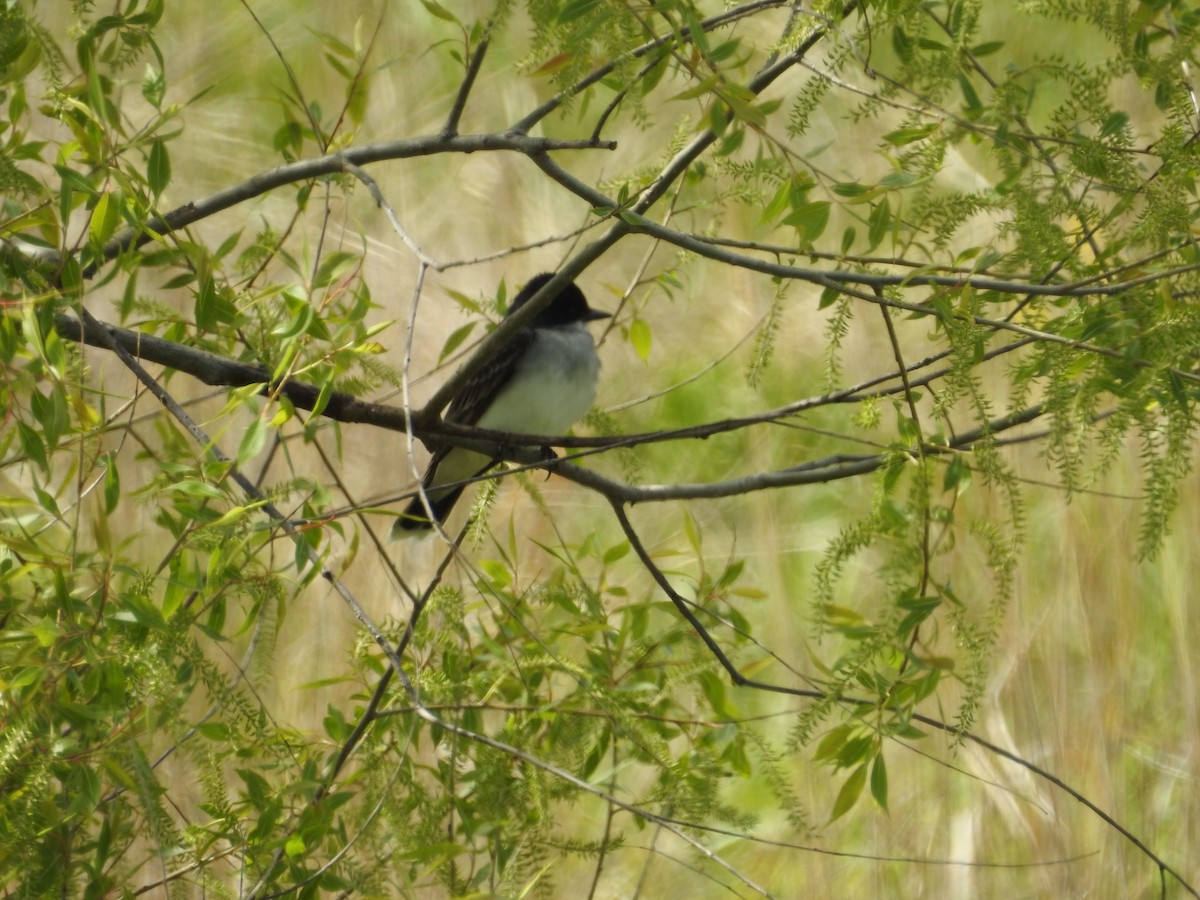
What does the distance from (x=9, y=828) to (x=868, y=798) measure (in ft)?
8.48

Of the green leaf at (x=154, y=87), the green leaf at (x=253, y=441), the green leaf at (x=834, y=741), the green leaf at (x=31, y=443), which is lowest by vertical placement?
the green leaf at (x=834, y=741)

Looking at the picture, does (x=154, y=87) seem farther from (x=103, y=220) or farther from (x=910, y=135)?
(x=910, y=135)

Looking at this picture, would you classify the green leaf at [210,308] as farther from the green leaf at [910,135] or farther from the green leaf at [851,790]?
the green leaf at [851,790]

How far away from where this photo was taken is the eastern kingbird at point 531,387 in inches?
144

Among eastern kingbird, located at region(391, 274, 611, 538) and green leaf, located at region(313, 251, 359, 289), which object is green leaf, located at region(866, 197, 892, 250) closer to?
green leaf, located at region(313, 251, 359, 289)

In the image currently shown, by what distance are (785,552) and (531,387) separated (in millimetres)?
922

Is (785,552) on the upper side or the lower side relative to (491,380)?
lower

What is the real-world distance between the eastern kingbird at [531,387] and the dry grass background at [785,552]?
0.56ft

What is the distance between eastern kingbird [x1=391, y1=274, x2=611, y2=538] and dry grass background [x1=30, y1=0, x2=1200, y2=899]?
0.17m

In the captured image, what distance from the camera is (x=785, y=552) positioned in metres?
4.02

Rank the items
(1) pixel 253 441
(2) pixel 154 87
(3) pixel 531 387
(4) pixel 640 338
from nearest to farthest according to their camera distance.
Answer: (1) pixel 253 441
(2) pixel 154 87
(4) pixel 640 338
(3) pixel 531 387

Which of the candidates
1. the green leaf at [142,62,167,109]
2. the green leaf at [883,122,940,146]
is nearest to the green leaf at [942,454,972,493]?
the green leaf at [883,122,940,146]

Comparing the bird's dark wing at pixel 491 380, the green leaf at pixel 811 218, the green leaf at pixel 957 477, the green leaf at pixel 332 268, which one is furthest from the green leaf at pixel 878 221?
the bird's dark wing at pixel 491 380

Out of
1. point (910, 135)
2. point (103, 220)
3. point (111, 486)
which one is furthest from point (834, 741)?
point (103, 220)
